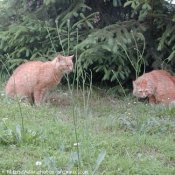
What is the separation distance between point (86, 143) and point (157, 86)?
341cm

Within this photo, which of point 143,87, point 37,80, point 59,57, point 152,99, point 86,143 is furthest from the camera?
point 152,99

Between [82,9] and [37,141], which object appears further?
[82,9]

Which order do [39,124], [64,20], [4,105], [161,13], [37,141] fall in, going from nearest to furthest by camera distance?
[37,141], [39,124], [4,105], [161,13], [64,20]

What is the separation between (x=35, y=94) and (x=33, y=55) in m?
1.82

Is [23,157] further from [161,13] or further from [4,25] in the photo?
[4,25]

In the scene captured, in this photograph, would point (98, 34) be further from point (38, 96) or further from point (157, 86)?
point (38, 96)

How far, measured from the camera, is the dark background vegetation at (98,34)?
7.00 m

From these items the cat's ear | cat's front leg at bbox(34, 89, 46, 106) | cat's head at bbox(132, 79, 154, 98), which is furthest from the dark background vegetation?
cat's front leg at bbox(34, 89, 46, 106)

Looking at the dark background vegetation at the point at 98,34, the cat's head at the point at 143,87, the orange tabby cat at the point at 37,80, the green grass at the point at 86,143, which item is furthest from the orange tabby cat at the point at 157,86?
the orange tabby cat at the point at 37,80

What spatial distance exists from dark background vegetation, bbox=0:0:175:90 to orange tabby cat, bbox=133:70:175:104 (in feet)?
0.82

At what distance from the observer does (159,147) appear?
4039 millimetres

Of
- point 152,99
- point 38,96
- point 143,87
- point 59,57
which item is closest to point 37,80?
point 38,96

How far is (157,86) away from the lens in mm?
6938

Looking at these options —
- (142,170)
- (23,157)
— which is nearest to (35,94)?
(23,157)
